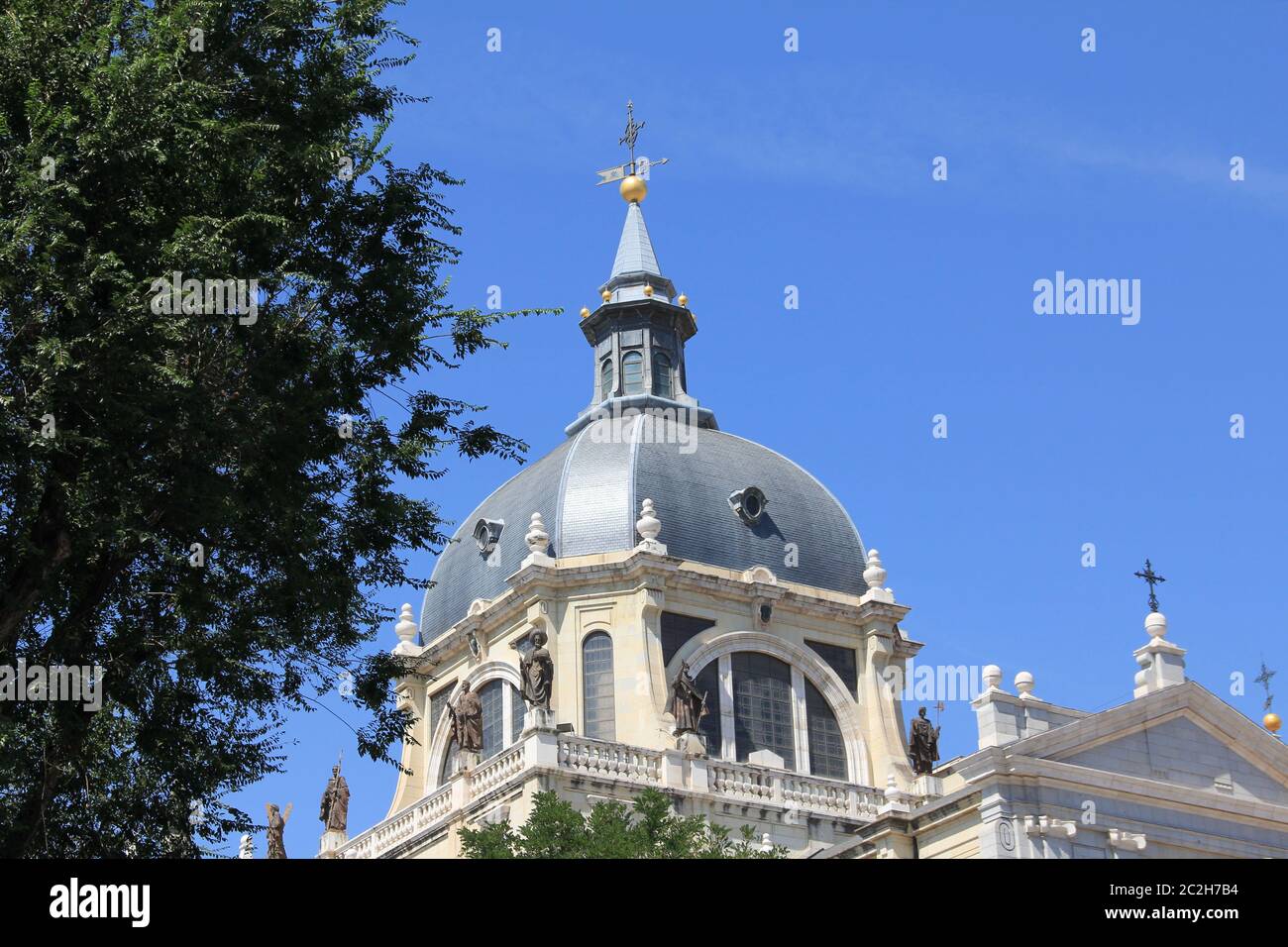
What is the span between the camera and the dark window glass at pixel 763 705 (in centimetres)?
5919

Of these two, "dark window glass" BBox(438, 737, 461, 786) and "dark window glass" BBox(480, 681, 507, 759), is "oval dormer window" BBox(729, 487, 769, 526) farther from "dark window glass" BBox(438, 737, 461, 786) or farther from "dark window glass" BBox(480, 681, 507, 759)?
"dark window glass" BBox(438, 737, 461, 786)

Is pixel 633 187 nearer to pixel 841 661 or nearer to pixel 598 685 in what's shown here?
pixel 841 661

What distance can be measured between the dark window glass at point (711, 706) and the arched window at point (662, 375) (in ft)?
39.2

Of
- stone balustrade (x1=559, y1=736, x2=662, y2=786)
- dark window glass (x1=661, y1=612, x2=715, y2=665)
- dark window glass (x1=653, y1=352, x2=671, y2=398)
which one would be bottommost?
stone balustrade (x1=559, y1=736, x2=662, y2=786)

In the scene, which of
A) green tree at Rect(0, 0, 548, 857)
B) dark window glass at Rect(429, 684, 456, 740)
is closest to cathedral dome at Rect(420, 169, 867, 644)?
→ dark window glass at Rect(429, 684, 456, 740)

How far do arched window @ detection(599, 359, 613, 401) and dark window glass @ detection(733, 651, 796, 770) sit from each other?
12.0m

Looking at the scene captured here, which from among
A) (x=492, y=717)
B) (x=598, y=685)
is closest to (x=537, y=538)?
(x=598, y=685)

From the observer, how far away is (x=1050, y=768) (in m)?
42.5

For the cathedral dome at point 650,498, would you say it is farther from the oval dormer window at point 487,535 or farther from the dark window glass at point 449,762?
the dark window glass at point 449,762

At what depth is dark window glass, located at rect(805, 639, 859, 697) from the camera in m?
62.2

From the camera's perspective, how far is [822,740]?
200ft

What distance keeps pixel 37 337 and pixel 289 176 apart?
3.92 m

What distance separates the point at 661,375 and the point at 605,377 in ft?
6.20
